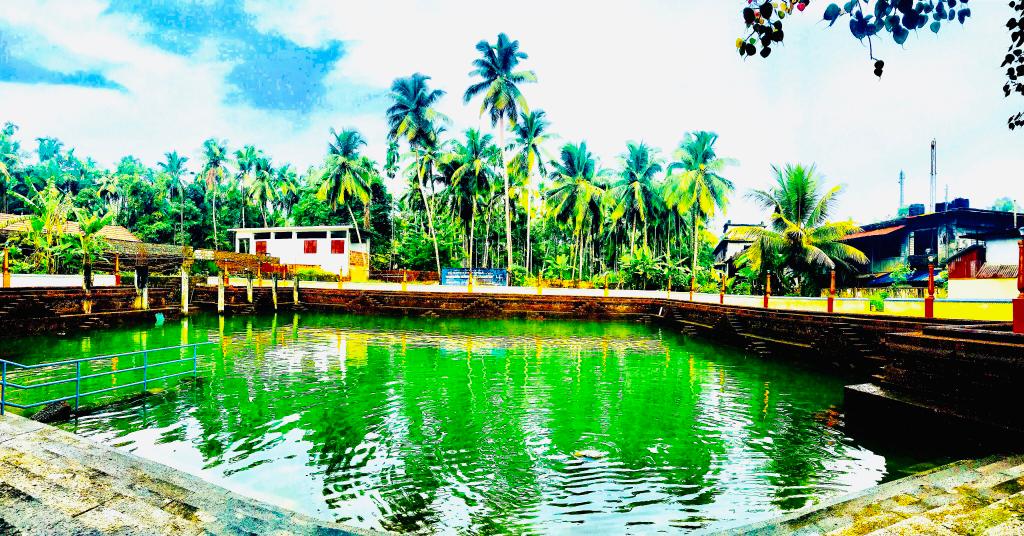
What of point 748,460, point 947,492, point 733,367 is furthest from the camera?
point 733,367

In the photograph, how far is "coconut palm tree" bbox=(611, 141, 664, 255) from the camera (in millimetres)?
41094

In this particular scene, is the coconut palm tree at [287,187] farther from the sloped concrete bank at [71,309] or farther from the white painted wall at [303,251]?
the sloped concrete bank at [71,309]

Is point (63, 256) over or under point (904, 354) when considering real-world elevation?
over

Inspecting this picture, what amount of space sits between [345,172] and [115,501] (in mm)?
46085

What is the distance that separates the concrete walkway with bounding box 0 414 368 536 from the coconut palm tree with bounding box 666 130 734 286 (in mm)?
34841

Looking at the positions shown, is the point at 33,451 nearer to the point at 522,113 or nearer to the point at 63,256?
the point at 63,256

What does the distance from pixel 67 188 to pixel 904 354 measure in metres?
74.6

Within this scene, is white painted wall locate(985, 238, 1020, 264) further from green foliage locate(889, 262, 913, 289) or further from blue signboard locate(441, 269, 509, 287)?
blue signboard locate(441, 269, 509, 287)

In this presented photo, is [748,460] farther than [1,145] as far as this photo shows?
No

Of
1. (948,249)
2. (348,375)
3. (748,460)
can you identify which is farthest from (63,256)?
(948,249)

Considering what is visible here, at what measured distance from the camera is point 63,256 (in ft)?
88.6

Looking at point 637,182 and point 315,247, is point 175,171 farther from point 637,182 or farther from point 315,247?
point 637,182

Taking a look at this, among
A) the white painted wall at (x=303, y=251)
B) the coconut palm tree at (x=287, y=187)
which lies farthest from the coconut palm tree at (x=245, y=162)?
the white painted wall at (x=303, y=251)

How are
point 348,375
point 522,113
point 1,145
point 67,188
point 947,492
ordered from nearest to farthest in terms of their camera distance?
1. point 947,492
2. point 348,375
3. point 522,113
4. point 1,145
5. point 67,188
